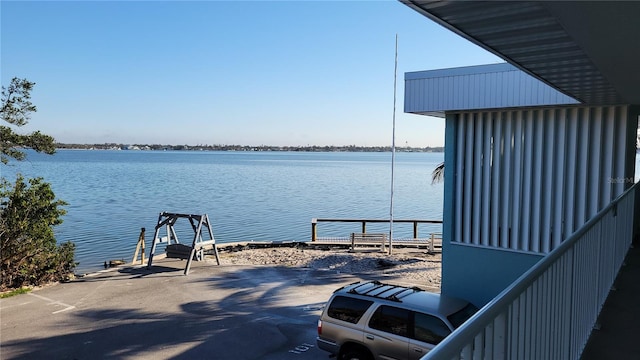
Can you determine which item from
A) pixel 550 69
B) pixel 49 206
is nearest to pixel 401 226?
pixel 49 206

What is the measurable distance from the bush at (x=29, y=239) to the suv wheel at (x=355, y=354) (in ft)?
38.5

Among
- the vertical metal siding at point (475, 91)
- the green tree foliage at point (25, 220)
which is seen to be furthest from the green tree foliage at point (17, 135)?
the vertical metal siding at point (475, 91)

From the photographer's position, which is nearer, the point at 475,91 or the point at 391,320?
the point at 391,320

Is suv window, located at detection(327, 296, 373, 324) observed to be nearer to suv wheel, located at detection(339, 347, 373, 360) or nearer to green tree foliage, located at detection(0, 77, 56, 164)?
suv wheel, located at detection(339, 347, 373, 360)

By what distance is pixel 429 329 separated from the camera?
25.4 ft

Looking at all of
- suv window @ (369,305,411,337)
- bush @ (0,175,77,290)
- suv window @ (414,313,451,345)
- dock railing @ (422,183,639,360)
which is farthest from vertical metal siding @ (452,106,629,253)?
bush @ (0,175,77,290)

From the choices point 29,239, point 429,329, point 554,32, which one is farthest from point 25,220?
point 554,32

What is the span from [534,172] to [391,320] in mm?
4785

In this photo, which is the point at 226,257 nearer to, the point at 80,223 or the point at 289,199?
the point at 80,223

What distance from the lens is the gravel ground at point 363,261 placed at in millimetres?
17406

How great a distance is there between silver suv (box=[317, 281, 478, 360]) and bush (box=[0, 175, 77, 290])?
11.4 m

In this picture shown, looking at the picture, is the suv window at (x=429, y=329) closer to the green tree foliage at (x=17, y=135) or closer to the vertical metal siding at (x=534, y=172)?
the vertical metal siding at (x=534, y=172)

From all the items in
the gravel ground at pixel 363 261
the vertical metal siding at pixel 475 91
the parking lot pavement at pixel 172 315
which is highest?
the vertical metal siding at pixel 475 91

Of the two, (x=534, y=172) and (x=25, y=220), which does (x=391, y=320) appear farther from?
(x=25, y=220)
